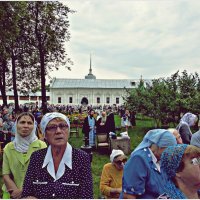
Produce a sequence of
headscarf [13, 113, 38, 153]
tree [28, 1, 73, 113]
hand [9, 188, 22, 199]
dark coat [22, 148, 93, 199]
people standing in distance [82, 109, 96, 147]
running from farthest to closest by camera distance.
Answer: tree [28, 1, 73, 113] → people standing in distance [82, 109, 96, 147] → headscarf [13, 113, 38, 153] → hand [9, 188, 22, 199] → dark coat [22, 148, 93, 199]

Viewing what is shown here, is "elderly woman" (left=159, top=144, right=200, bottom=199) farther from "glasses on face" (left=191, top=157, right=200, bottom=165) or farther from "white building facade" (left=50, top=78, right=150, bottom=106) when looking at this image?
"white building facade" (left=50, top=78, right=150, bottom=106)

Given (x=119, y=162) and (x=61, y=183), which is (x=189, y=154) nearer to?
(x=61, y=183)

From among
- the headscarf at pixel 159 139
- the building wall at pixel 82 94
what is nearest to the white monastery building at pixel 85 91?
the building wall at pixel 82 94

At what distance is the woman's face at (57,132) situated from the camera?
2.78 meters

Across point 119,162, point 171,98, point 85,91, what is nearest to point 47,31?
point 171,98

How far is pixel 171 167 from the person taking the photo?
2.24 metres

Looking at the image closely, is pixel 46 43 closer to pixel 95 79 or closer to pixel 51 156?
pixel 51 156

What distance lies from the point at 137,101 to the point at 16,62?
1046 cm

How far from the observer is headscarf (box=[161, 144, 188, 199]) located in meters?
2.20

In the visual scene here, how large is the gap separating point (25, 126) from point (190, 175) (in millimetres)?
2037

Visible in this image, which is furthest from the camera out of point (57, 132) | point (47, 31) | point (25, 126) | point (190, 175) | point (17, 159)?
point (47, 31)

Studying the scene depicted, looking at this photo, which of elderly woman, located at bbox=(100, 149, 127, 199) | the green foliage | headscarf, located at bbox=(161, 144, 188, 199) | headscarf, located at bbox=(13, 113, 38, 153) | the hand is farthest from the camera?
the green foliage

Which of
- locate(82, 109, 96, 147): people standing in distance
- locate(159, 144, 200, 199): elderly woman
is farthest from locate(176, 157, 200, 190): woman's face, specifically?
locate(82, 109, 96, 147): people standing in distance

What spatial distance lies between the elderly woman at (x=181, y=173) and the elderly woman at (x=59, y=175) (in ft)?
2.12
